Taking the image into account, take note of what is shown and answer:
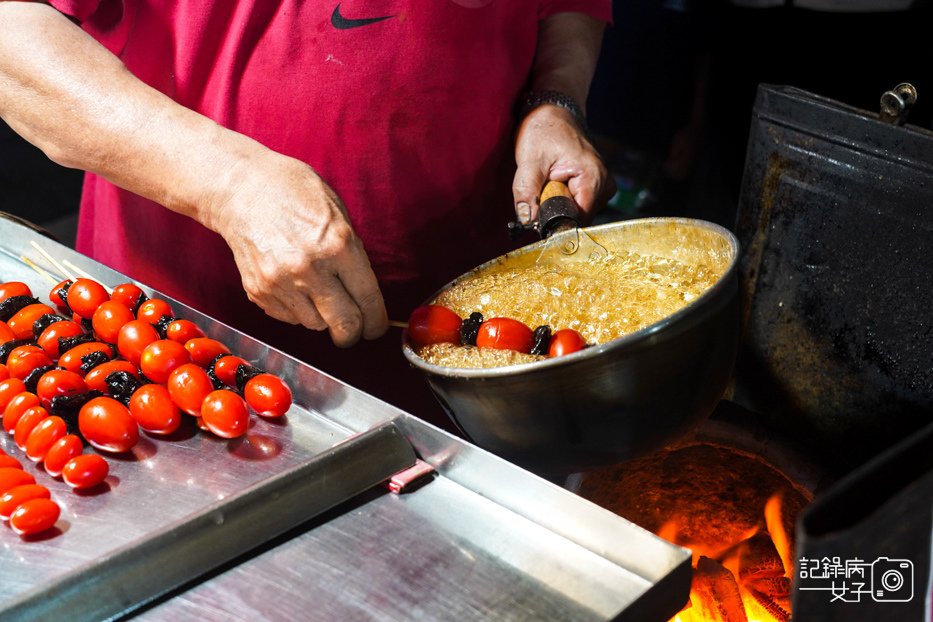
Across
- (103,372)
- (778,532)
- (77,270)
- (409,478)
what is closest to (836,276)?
(778,532)

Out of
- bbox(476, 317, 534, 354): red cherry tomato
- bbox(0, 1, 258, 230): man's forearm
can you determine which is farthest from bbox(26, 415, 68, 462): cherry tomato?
bbox(476, 317, 534, 354): red cherry tomato

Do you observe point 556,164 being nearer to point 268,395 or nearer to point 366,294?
point 366,294

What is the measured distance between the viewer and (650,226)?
168cm

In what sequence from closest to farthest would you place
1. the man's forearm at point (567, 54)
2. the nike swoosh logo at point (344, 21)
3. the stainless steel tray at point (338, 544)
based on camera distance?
the stainless steel tray at point (338, 544), the nike swoosh logo at point (344, 21), the man's forearm at point (567, 54)

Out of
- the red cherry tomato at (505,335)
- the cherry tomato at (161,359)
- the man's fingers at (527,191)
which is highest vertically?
the man's fingers at (527,191)

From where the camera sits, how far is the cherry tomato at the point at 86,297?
1969mm

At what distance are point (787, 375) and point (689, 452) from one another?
32cm

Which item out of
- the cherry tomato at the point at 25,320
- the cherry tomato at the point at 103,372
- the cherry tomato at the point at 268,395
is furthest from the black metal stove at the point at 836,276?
the cherry tomato at the point at 25,320

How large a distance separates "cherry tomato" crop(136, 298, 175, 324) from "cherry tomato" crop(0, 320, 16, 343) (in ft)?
0.90

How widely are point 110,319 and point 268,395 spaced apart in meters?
0.50

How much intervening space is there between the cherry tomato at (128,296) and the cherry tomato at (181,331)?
0.17 m

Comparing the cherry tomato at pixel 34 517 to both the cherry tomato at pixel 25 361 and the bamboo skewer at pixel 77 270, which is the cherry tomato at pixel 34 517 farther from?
the bamboo skewer at pixel 77 270

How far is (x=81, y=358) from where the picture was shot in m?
1.81

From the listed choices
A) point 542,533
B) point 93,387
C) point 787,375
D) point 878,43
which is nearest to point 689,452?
point 787,375
